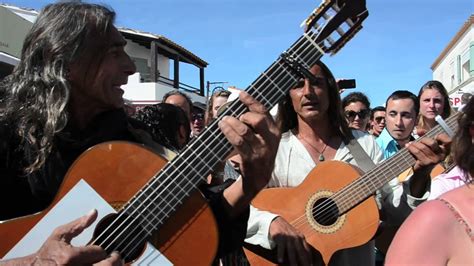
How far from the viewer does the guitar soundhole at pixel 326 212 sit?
2.76 meters

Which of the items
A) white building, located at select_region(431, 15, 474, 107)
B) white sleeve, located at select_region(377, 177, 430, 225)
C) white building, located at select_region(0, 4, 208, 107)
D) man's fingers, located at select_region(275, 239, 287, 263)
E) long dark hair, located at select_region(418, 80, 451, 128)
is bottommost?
white building, located at select_region(431, 15, 474, 107)

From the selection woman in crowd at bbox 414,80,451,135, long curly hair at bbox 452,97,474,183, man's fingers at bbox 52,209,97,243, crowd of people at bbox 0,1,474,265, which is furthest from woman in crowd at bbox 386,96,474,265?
woman in crowd at bbox 414,80,451,135

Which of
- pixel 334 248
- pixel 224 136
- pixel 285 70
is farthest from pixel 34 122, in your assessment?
pixel 334 248

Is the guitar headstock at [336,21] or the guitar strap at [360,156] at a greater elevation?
the guitar headstock at [336,21]

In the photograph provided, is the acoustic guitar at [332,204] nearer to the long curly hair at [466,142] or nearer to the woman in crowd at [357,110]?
the long curly hair at [466,142]

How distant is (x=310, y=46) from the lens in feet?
6.21

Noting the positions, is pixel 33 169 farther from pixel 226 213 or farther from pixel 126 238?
pixel 226 213

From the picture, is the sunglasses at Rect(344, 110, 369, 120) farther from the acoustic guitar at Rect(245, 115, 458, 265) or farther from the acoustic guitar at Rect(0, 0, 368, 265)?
the acoustic guitar at Rect(0, 0, 368, 265)

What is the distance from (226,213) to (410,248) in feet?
2.37

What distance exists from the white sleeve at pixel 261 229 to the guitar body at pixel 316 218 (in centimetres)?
9

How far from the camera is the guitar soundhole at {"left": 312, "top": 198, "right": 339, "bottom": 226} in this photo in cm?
276

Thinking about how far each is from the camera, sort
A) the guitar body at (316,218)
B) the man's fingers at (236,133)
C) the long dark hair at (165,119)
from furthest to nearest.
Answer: the long dark hair at (165,119), the guitar body at (316,218), the man's fingers at (236,133)

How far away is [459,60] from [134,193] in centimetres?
4302

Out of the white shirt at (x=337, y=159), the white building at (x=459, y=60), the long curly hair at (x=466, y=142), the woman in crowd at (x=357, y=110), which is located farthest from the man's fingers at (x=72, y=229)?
the white building at (x=459, y=60)
